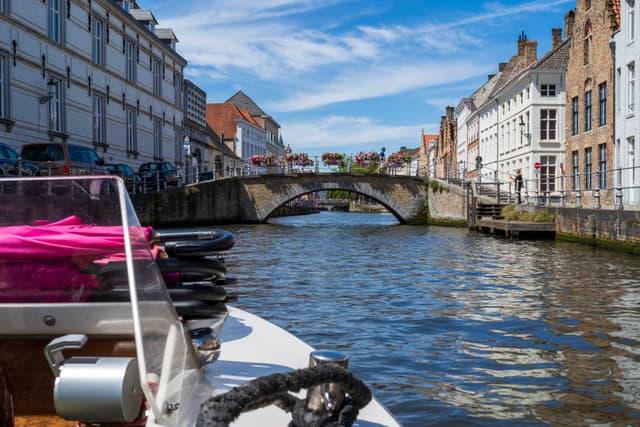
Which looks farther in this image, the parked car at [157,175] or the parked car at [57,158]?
the parked car at [157,175]

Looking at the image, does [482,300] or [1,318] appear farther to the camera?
[482,300]

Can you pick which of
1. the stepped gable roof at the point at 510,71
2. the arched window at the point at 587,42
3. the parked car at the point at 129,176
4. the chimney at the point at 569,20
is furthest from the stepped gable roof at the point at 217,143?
the arched window at the point at 587,42

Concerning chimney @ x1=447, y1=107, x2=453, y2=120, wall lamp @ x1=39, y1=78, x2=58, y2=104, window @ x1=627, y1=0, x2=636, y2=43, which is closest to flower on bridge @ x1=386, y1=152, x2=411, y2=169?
window @ x1=627, y1=0, x2=636, y2=43

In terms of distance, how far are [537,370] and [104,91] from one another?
2366 cm

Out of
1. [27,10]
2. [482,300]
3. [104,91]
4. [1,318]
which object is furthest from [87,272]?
[104,91]

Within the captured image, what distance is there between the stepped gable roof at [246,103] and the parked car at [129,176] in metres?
54.4

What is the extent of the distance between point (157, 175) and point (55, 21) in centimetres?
810

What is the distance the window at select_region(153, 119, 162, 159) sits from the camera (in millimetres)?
32562

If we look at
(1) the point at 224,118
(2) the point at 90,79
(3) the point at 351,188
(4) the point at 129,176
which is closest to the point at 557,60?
(3) the point at 351,188

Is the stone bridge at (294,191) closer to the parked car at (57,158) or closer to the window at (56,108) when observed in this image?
the window at (56,108)

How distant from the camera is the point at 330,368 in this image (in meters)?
1.49

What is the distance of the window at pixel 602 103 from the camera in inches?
949

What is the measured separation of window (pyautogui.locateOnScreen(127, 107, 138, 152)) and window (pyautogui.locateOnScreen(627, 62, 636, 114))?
19172 millimetres

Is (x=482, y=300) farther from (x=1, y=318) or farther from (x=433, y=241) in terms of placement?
(x=433, y=241)
